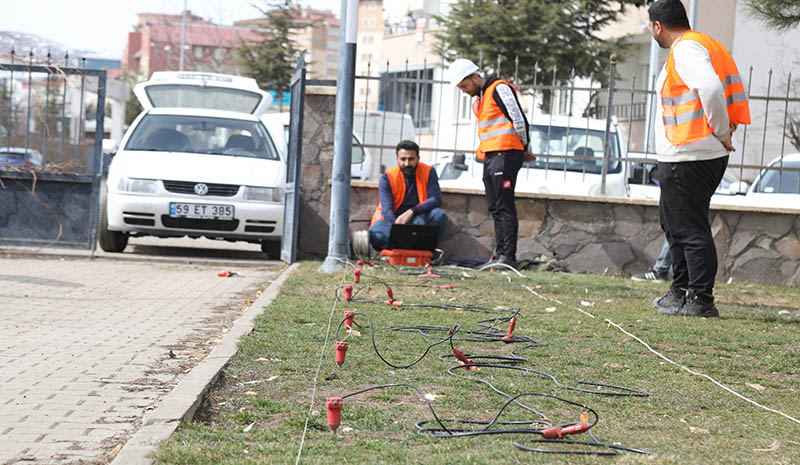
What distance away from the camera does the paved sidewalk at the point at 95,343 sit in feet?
12.1

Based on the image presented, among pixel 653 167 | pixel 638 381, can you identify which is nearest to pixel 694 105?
pixel 638 381

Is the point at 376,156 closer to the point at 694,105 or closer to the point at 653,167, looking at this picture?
the point at 653,167

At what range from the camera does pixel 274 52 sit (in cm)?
4331

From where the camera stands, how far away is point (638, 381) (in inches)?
184

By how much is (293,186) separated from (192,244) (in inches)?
132

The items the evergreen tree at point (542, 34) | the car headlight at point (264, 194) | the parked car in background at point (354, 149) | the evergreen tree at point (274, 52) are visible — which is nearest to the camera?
the car headlight at point (264, 194)

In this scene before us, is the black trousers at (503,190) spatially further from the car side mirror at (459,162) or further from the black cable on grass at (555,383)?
the black cable on grass at (555,383)

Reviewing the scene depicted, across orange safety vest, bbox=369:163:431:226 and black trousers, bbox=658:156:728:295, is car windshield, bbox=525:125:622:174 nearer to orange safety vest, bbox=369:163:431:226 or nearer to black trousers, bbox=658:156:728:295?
orange safety vest, bbox=369:163:431:226

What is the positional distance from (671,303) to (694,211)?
2.21ft

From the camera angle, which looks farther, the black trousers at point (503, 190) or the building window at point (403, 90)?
the building window at point (403, 90)

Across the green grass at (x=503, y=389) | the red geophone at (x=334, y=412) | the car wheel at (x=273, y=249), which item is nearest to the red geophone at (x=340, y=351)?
the green grass at (x=503, y=389)

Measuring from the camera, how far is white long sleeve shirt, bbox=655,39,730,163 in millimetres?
6797

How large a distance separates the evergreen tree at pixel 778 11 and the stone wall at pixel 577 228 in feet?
7.84

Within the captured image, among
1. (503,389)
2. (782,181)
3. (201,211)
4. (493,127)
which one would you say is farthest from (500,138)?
(503,389)
